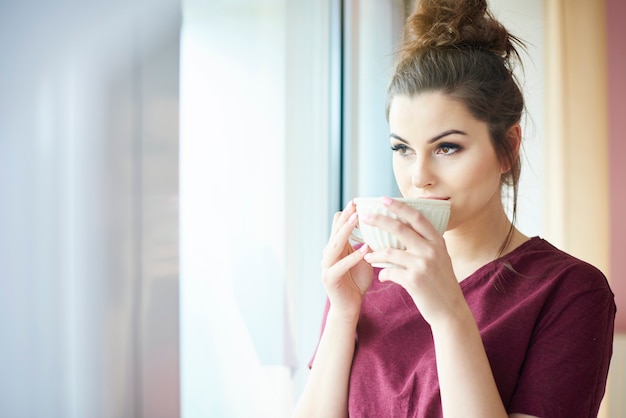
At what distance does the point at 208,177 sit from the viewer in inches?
52.5

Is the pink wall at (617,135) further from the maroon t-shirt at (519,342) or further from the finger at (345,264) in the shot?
the finger at (345,264)

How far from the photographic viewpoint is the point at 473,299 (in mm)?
1046

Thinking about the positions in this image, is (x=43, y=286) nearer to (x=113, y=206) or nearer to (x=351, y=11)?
(x=113, y=206)

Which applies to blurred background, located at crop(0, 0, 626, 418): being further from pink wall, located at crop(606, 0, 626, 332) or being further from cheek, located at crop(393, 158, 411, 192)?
cheek, located at crop(393, 158, 411, 192)

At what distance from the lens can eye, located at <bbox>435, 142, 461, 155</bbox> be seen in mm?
968

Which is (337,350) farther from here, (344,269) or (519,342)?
(519,342)

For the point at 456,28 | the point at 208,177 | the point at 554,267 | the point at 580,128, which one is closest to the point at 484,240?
the point at 554,267

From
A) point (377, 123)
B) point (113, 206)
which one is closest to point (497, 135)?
point (113, 206)

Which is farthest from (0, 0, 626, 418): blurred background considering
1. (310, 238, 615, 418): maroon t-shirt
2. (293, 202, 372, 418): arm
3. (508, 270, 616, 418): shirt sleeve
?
(508, 270, 616, 418): shirt sleeve

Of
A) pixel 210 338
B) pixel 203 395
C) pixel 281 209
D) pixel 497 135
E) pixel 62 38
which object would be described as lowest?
pixel 203 395

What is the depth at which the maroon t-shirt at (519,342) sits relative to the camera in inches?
35.2

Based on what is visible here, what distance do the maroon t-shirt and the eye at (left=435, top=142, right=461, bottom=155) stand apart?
8.4 inches


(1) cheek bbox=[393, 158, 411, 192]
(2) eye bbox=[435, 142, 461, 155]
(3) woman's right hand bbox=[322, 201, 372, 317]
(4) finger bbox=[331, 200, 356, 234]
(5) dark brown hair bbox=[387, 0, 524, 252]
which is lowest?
(3) woman's right hand bbox=[322, 201, 372, 317]

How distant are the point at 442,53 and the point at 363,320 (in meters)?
0.47
